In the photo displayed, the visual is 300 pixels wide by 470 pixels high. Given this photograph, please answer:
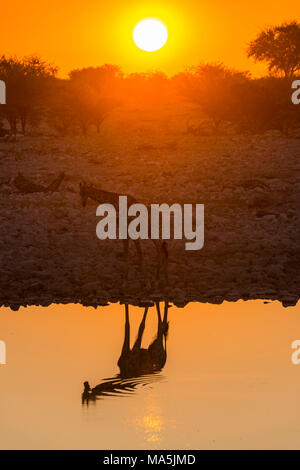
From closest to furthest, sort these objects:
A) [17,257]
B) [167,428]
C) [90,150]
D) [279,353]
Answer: [167,428] → [279,353] → [17,257] → [90,150]

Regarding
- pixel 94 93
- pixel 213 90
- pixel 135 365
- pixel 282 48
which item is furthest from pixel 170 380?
pixel 282 48

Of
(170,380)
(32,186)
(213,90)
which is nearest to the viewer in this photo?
(170,380)

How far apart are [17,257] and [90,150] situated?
15.4 meters

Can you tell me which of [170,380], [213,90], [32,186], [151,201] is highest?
[213,90]

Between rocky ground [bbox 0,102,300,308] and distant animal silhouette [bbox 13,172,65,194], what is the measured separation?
22 centimetres

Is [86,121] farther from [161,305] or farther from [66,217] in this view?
[161,305]

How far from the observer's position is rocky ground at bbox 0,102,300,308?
55.6ft

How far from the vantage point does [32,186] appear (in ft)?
83.8

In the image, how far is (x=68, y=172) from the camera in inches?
1145

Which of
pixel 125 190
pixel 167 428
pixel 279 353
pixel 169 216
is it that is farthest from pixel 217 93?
pixel 167 428

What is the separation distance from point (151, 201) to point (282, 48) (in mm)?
33916

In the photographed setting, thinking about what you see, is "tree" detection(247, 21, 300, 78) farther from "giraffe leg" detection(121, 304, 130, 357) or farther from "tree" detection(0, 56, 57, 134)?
"giraffe leg" detection(121, 304, 130, 357)

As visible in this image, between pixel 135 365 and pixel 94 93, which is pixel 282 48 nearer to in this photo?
pixel 94 93

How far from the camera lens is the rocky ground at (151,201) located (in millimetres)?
16953
